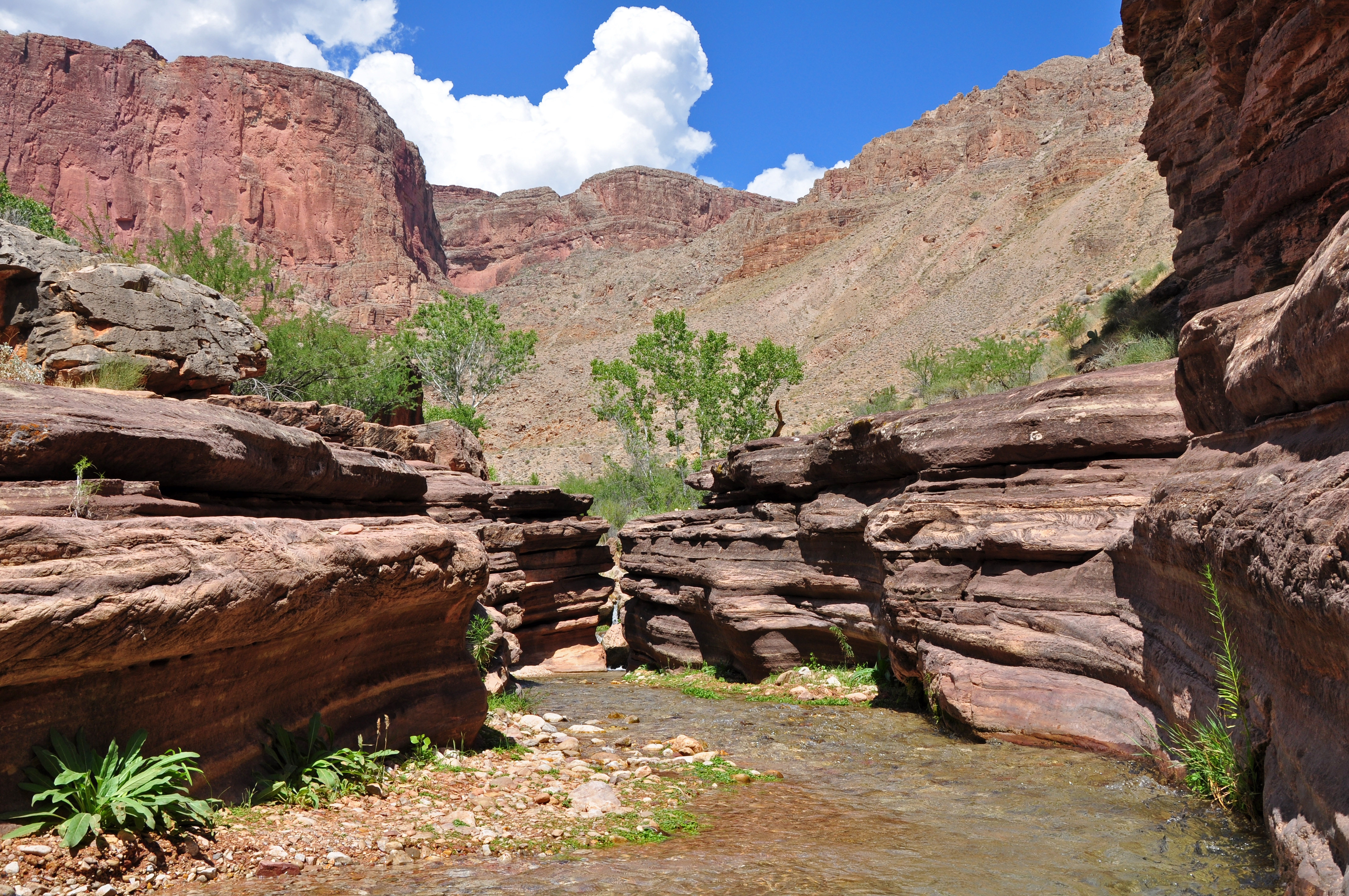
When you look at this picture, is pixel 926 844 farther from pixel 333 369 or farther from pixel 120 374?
pixel 333 369

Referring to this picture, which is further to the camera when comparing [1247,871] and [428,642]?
[428,642]

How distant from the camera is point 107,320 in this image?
411 inches

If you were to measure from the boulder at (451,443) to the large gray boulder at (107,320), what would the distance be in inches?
218

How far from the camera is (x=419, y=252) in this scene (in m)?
114

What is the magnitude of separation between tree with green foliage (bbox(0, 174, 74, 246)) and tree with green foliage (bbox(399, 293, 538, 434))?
14.5m

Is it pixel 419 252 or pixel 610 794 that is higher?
pixel 419 252

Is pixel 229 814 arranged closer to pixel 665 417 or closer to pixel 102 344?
pixel 102 344

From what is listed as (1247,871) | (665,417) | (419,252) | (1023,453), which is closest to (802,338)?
(665,417)

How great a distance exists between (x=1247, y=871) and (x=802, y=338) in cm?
7601

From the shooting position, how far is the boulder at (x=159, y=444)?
14.6 ft

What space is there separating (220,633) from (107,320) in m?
8.14

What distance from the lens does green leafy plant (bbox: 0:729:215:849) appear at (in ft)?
11.7

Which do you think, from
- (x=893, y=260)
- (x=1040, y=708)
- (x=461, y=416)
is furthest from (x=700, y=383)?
(x=893, y=260)

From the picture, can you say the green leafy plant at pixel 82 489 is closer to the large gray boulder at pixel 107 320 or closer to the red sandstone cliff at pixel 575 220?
the large gray boulder at pixel 107 320
